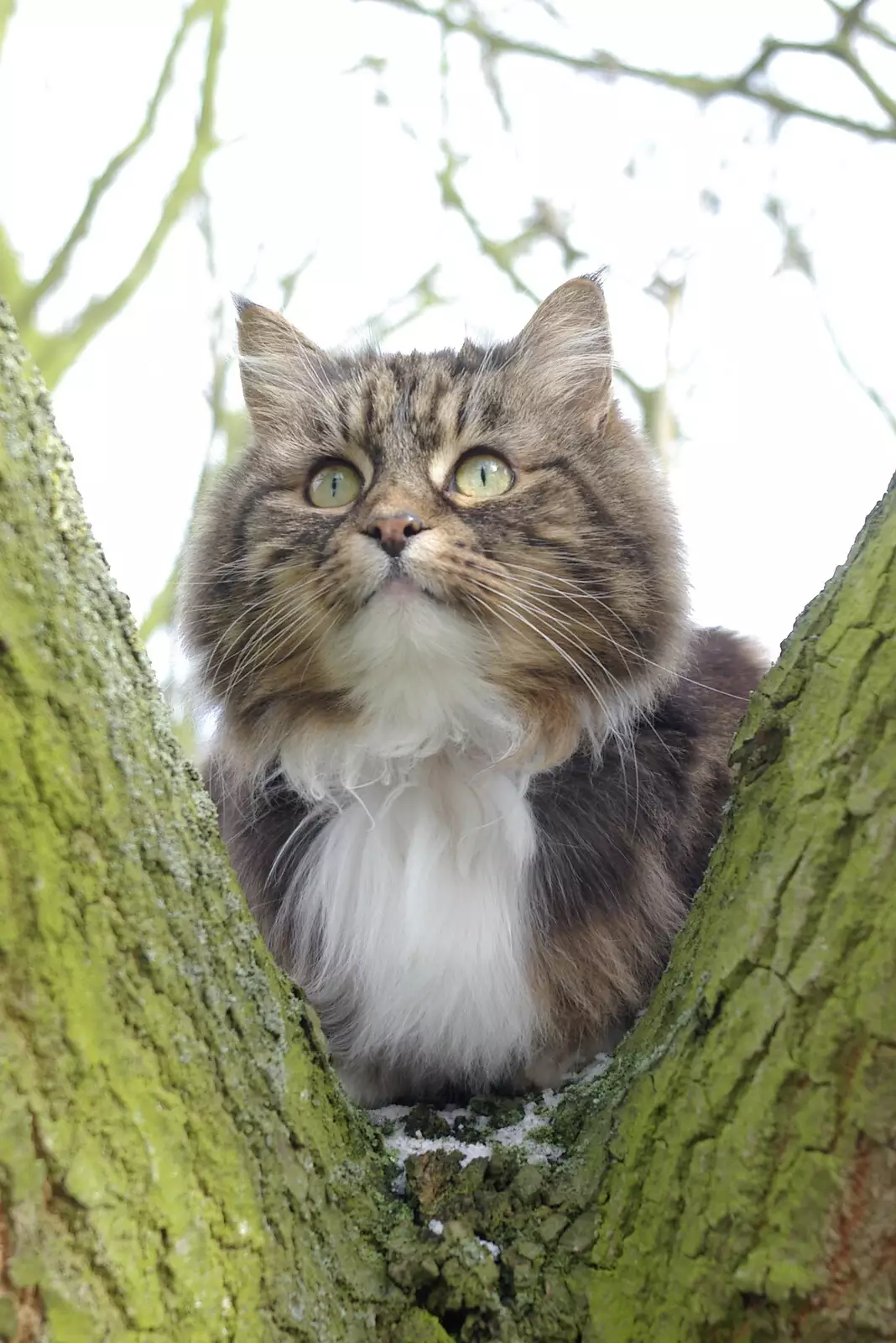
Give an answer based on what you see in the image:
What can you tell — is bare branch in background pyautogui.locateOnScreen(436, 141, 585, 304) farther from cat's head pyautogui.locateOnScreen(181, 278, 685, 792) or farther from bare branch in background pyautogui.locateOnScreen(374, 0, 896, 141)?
cat's head pyautogui.locateOnScreen(181, 278, 685, 792)

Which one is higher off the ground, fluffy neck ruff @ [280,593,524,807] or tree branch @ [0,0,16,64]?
tree branch @ [0,0,16,64]

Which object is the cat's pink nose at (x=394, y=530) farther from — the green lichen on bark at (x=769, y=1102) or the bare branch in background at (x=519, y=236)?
the bare branch in background at (x=519, y=236)

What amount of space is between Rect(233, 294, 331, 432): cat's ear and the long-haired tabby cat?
0.45 feet

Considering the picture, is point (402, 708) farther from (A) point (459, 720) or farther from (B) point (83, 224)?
(B) point (83, 224)

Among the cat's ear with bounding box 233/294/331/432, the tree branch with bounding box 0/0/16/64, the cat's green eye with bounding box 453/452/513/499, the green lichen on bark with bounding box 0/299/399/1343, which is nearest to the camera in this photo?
the green lichen on bark with bounding box 0/299/399/1343

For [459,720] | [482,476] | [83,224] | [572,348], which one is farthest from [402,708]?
[83,224]

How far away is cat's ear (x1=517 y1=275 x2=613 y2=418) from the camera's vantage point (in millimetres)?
1970

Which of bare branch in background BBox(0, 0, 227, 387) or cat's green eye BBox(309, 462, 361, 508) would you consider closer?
cat's green eye BBox(309, 462, 361, 508)

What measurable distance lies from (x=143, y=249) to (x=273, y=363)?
190 centimetres

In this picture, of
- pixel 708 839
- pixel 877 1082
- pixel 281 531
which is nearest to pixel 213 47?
pixel 281 531

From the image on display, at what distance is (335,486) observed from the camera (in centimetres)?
184

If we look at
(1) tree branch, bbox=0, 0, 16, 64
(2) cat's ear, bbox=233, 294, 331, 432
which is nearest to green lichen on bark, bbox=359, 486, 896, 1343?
(2) cat's ear, bbox=233, 294, 331, 432

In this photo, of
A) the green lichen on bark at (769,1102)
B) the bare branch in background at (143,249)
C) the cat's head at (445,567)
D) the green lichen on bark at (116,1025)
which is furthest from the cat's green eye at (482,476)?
the bare branch in background at (143,249)

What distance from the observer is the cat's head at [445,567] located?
161 cm
